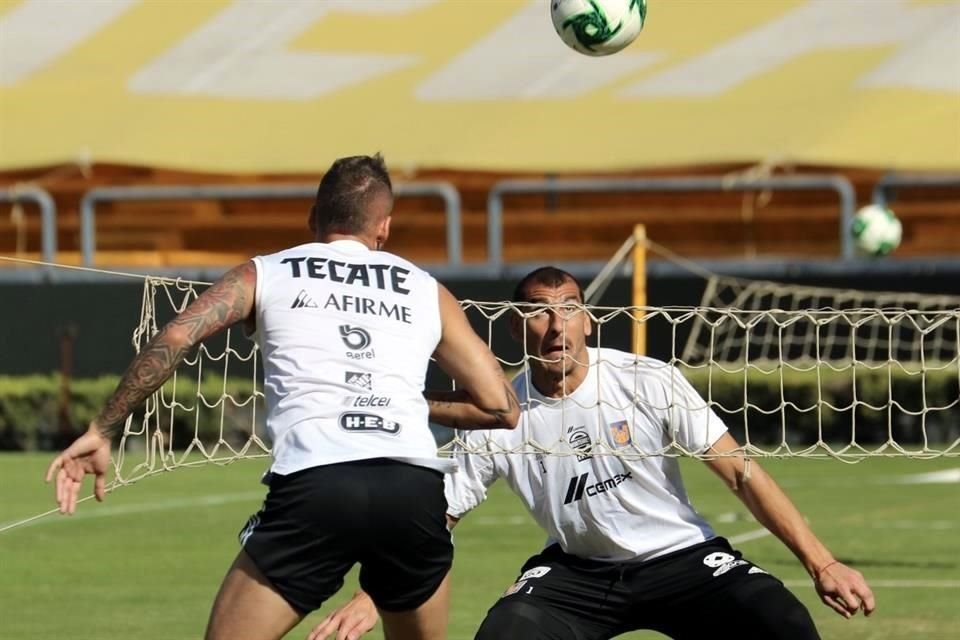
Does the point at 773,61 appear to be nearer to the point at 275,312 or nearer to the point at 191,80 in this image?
the point at 191,80

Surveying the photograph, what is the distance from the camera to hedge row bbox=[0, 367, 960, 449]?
72.0 ft

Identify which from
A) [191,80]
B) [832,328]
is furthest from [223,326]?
[191,80]

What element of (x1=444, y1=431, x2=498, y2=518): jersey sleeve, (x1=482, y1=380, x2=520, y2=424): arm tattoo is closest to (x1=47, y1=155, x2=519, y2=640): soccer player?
(x1=482, y1=380, x2=520, y2=424): arm tattoo

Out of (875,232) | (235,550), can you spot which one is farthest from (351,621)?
(875,232)

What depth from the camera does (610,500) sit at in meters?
7.19

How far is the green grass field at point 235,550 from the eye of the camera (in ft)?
33.6

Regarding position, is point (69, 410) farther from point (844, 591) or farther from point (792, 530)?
point (844, 591)

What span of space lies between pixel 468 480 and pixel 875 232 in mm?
15502

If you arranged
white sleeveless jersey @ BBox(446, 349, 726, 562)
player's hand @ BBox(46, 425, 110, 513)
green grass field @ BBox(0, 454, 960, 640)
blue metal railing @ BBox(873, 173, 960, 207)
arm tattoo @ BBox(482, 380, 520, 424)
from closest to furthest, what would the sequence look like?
player's hand @ BBox(46, 425, 110, 513) → arm tattoo @ BBox(482, 380, 520, 424) → white sleeveless jersey @ BBox(446, 349, 726, 562) → green grass field @ BBox(0, 454, 960, 640) → blue metal railing @ BBox(873, 173, 960, 207)

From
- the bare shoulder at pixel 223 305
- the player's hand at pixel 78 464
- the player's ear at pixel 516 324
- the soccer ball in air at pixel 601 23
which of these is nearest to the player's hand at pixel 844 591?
the player's ear at pixel 516 324

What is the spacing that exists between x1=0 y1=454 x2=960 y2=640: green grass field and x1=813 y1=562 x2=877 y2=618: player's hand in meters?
0.39

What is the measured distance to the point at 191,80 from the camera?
2991cm

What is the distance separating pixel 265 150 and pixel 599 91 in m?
5.10

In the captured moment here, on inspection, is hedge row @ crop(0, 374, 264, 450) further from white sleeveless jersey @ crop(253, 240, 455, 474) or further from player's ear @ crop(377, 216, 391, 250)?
white sleeveless jersey @ crop(253, 240, 455, 474)
